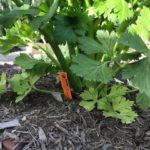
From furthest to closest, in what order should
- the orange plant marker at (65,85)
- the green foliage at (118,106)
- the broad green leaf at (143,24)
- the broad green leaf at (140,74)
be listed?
the orange plant marker at (65,85) → the green foliage at (118,106) → the broad green leaf at (143,24) → the broad green leaf at (140,74)

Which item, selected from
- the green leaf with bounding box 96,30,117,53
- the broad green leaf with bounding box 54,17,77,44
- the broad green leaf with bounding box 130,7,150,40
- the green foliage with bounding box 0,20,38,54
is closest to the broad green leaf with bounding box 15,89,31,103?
the green foliage with bounding box 0,20,38,54

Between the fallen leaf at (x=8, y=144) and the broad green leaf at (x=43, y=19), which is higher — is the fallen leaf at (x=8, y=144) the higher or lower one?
the lower one

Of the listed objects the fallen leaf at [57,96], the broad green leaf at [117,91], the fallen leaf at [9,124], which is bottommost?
the fallen leaf at [9,124]

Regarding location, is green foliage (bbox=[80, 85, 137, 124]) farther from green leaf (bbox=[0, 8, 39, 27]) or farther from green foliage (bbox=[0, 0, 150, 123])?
green leaf (bbox=[0, 8, 39, 27])

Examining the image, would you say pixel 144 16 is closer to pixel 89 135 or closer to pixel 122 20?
pixel 122 20

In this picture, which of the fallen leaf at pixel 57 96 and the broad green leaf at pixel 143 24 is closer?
the broad green leaf at pixel 143 24

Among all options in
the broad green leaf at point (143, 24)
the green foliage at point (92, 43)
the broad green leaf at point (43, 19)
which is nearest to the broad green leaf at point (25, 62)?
the green foliage at point (92, 43)

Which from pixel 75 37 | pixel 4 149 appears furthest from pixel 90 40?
pixel 4 149

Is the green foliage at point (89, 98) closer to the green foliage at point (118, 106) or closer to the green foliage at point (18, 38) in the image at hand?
the green foliage at point (118, 106)

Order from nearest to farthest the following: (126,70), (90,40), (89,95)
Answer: (126,70)
(90,40)
(89,95)
